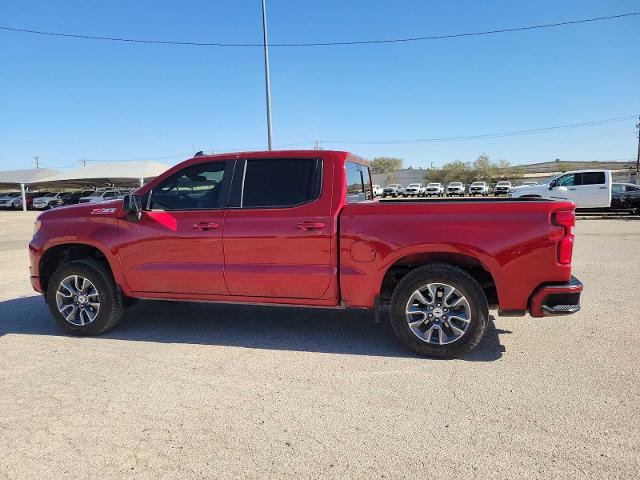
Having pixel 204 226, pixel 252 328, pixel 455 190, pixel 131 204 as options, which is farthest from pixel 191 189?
pixel 455 190

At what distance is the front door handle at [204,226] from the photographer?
4.62m

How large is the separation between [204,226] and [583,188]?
19634 mm

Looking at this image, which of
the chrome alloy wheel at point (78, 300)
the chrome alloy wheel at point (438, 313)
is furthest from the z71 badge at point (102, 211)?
the chrome alloy wheel at point (438, 313)

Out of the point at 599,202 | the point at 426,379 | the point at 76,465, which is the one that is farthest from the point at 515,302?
the point at 599,202

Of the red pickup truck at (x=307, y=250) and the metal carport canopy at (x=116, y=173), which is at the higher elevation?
the metal carport canopy at (x=116, y=173)

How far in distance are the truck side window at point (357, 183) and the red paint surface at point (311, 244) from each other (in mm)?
244

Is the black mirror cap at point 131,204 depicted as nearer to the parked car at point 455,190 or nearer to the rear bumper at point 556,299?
the rear bumper at point 556,299

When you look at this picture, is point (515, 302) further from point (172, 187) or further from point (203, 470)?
point (172, 187)

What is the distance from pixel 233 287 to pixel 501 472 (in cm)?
286

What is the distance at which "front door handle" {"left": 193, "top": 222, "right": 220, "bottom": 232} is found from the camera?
462 centimetres

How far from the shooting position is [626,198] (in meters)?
21.2

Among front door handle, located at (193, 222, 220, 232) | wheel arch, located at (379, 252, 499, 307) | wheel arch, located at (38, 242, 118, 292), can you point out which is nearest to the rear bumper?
wheel arch, located at (379, 252, 499, 307)

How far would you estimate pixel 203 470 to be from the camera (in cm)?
264

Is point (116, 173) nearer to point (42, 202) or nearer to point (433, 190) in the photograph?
point (42, 202)
